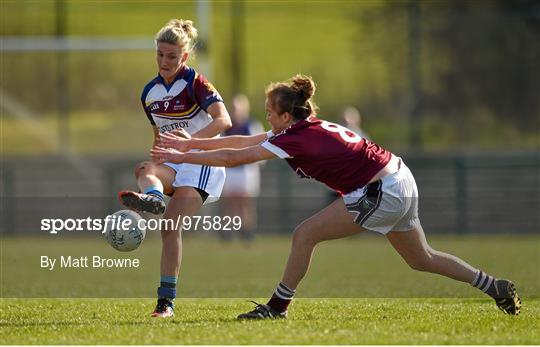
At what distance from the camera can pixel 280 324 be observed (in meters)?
6.26

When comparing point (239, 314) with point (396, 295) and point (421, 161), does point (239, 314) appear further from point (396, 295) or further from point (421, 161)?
point (421, 161)

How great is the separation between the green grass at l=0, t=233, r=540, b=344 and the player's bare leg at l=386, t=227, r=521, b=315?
0.48 ft

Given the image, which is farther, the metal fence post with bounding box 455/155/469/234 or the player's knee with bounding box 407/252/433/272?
the metal fence post with bounding box 455/155/469/234

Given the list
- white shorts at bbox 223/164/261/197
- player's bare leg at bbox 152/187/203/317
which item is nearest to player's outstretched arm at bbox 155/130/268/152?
player's bare leg at bbox 152/187/203/317

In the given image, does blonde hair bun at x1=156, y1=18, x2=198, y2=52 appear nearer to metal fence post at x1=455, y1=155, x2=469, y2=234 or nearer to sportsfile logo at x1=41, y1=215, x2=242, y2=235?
sportsfile logo at x1=41, y1=215, x2=242, y2=235

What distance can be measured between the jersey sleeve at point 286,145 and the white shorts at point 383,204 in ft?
1.58

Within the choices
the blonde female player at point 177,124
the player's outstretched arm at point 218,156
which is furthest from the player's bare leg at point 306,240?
the blonde female player at point 177,124

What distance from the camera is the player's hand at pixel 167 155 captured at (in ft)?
20.7

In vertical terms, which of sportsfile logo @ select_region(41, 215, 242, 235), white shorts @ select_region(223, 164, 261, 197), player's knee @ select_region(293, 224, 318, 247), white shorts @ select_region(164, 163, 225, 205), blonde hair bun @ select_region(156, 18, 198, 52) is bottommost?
sportsfile logo @ select_region(41, 215, 242, 235)

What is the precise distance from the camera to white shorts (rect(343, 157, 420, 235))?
6438 mm

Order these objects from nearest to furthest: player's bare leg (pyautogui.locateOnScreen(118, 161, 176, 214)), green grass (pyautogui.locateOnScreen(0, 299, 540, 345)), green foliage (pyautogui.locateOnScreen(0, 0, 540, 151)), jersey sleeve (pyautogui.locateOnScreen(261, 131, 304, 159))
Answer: green grass (pyautogui.locateOnScreen(0, 299, 540, 345)) < jersey sleeve (pyautogui.locateOnScreen(261, 131, 304, 159)) < player's bare leg (pyautogui.locateOnScreen(118, 161, 176, 214)) < green foliage (pyautogui.locateOnScreen(0, 0, 540, 151))

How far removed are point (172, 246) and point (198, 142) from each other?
79 cm

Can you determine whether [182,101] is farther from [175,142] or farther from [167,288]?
[167,288]

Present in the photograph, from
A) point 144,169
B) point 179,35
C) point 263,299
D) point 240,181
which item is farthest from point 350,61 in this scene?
point 144,169
